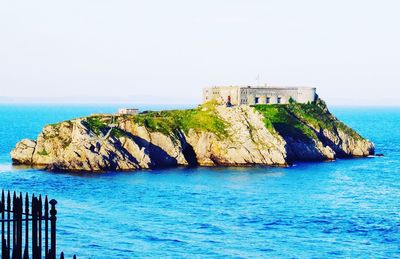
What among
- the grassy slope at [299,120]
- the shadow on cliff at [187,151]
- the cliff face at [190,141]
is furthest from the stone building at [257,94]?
the shadow on cliff at [187,151]

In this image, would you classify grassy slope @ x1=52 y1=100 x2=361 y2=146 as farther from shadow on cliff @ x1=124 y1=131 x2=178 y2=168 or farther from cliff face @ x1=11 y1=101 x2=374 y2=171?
shadow on cliff @ x1=124 y1=131 x2=178 y2=168

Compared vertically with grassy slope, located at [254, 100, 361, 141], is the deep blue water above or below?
below

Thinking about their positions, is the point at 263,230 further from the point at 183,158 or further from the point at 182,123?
the point at 182,123

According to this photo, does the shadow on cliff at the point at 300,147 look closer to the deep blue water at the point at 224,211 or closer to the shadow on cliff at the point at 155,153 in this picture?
the deep blue water at the point at 224,211

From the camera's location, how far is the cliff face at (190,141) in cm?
13838

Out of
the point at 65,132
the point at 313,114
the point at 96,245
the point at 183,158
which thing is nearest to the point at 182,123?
the point at 183,158

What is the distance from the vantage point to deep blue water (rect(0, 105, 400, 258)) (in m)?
75.1

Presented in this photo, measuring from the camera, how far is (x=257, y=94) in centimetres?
19075

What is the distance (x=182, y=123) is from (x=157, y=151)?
44.5ft

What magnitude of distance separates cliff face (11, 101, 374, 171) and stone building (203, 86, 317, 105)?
10.5 meters

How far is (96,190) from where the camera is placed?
360ft

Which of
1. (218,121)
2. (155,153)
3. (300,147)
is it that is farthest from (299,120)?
(155,153)

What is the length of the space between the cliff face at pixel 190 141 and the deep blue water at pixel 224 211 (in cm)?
740

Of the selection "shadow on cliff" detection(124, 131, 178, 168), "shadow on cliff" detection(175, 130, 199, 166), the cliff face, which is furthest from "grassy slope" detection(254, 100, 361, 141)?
"shadow on cliff" detection(124, 131, 178, 168)
